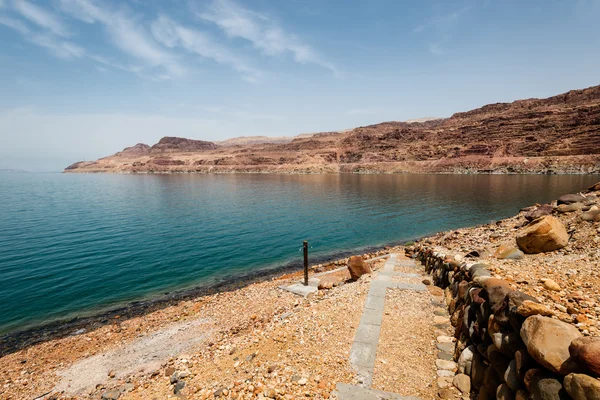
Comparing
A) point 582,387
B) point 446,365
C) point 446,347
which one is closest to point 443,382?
point 446,365

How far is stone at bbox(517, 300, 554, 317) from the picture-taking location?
4.78m

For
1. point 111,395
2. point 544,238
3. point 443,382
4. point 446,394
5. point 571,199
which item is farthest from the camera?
point 571,199

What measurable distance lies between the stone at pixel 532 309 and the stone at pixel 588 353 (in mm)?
828

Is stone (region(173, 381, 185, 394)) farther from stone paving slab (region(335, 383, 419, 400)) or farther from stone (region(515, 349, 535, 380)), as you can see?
stone (region(515, 349, 535, 380))

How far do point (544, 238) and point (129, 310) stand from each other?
64.1 ft

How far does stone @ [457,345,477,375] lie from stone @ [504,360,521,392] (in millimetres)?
1846

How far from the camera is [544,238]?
31.1ft

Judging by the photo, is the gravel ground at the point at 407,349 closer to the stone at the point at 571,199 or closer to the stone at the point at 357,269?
the stone at the point at 357,269

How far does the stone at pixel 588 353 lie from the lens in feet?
11.8

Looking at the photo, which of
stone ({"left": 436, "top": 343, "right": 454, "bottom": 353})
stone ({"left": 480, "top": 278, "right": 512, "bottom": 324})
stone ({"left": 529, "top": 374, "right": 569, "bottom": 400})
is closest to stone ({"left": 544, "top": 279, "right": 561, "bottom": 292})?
stone ({"left": 480, "top": 278, "right": 512, "bottom": 324})

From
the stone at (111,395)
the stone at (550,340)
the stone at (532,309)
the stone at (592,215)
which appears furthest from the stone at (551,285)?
the stone at (111,395)

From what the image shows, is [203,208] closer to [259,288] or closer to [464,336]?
[259,288]

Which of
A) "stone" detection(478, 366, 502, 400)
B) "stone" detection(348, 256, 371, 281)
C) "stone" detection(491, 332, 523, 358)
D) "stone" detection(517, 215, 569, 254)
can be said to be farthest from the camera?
"stone" detection(348, 256, 371, 281)

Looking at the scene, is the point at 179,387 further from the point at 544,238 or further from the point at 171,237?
the point at 171,237
